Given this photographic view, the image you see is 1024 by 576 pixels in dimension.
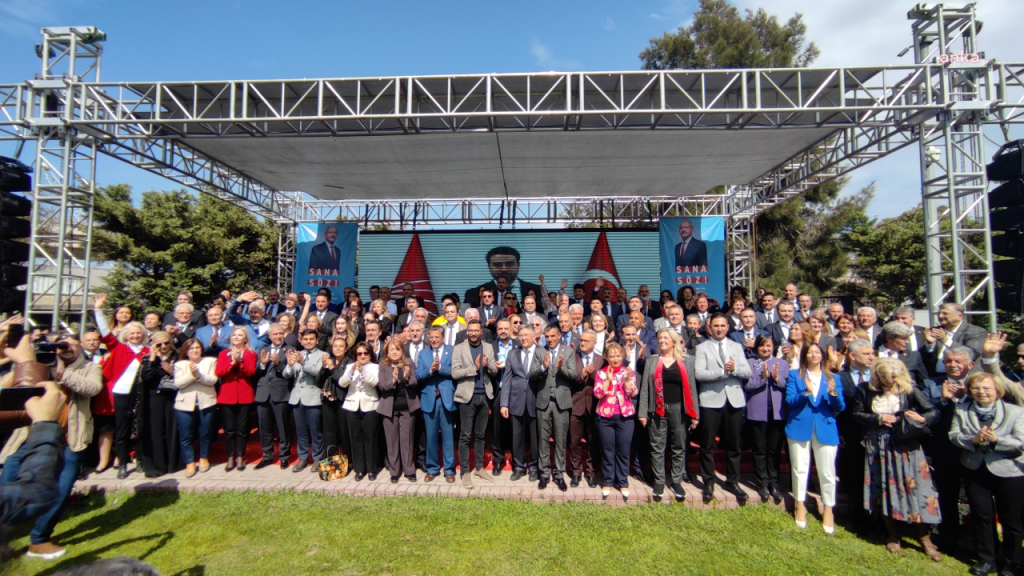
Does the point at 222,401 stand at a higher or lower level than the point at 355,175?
lower

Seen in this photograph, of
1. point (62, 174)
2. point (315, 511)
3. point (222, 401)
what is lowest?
point (315, 511)

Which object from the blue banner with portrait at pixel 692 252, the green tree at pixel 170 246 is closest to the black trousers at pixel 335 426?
the blue banner with portrait at pixel 692 252

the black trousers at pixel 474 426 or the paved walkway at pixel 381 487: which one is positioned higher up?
the black trousers at pixel 474 426

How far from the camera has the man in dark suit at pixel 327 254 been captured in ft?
36.9

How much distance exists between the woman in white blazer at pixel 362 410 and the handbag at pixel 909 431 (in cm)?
427

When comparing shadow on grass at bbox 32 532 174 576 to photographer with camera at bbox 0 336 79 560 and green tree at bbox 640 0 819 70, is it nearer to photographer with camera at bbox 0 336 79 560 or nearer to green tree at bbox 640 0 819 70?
photographer with camera at bbox 0 336 79 560

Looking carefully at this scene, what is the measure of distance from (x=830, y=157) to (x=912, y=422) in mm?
6392

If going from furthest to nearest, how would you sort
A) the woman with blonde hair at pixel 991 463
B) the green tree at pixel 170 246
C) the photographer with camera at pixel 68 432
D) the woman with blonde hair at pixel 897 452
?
the green tree at pixel 170 246, the woman with blonde hair at pixel 897 452, the photographer with camera at pixel 68 432, the woman with blonde hair at pixel 991 463

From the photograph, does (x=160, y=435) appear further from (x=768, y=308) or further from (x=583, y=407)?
(x=768, y=308)

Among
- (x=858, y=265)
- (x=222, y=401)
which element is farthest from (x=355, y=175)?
(x=858, y=265)

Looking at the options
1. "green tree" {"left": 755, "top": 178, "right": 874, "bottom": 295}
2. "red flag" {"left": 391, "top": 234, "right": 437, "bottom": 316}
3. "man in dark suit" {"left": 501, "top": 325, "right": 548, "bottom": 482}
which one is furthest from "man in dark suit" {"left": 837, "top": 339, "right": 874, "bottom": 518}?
"green tree" {"left": 755, "top": 178, "right": 874, "bottom": 295}

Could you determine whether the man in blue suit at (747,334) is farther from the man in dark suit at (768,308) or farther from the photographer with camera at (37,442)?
the photographer with camera at (37,442)

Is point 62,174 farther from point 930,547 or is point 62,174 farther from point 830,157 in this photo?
point 830,157

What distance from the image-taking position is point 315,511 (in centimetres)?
427
